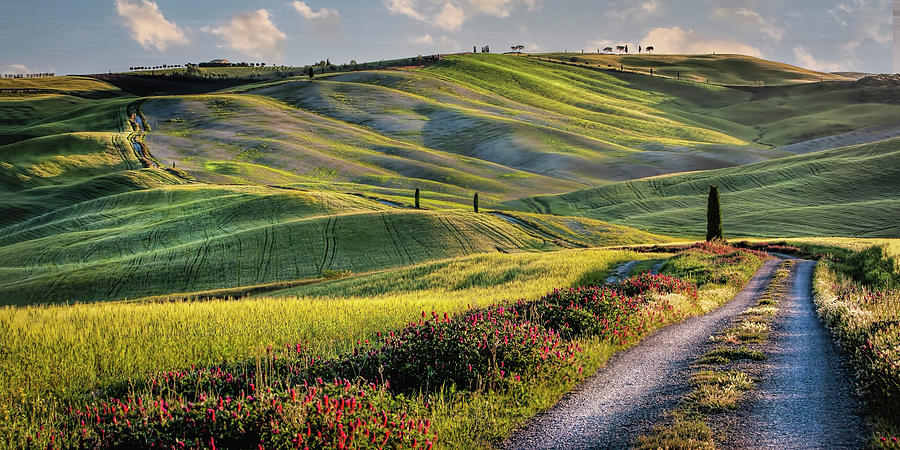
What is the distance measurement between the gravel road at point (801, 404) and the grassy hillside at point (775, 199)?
63.6m

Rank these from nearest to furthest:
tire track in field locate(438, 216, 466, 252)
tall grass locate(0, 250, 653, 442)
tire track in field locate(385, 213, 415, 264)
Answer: tall grass locate(0, 250, 653, 442), tire track in field locate(385, 213, 415, 264), tire track in field locate(438, 216, 466, 252)

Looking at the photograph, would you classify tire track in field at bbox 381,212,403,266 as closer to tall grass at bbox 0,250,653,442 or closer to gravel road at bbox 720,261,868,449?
tall grass at bbox 0,250,653,442

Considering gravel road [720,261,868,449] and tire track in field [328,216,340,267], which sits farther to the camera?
tire track in field [328,216,340,267]

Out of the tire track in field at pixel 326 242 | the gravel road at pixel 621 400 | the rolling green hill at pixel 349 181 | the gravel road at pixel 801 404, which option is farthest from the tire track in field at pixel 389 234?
the gravel road at pixel 801 404

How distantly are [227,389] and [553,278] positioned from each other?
20.3 m

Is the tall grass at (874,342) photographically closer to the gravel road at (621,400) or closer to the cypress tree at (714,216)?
the gravel road at (621,400)

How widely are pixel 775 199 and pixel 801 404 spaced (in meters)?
86.6

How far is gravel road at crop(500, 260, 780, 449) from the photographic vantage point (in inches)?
332

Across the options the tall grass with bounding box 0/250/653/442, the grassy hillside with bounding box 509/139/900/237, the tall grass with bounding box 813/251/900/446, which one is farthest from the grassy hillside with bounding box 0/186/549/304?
the tall grass with bounding box 813/251/900/446

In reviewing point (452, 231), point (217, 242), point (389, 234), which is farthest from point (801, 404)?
point (217, 242)

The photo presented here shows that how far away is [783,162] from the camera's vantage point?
10512cm

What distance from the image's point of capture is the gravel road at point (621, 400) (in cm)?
843

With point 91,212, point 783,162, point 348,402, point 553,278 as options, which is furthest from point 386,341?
point 783,162

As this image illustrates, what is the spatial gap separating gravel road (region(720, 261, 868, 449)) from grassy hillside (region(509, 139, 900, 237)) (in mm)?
63601
